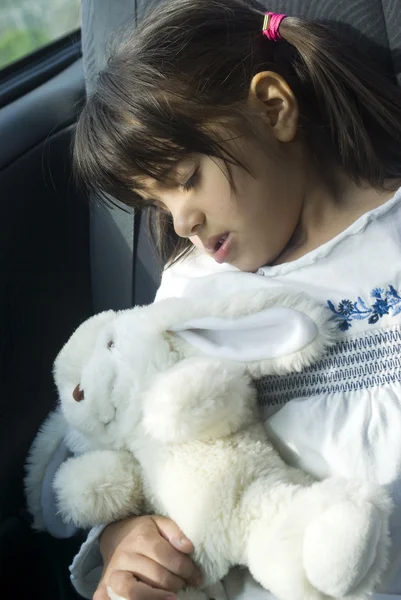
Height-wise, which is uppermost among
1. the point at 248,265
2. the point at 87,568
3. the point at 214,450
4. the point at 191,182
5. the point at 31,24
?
the point at 31,24

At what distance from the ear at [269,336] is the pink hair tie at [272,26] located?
14.7 inches

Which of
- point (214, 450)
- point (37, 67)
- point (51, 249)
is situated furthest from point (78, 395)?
point (37, 67)

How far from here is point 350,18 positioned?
93 cm

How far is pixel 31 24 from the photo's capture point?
129 cm

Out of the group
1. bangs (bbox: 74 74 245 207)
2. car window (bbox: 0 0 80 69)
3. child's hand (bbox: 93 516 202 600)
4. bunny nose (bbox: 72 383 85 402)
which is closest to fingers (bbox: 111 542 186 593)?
child's hand (bbox: 93 516 202 600)

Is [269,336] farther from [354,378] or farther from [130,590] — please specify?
[130,590]

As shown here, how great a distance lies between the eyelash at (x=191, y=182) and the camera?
0.78 meters

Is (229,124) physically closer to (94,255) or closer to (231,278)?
(231,278)

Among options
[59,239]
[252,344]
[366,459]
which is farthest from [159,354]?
[59,239]

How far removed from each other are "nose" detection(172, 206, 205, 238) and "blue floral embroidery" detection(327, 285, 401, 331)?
0.61ft

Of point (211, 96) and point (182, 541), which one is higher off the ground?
point (211, 96)

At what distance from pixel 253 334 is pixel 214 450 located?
0.14 m

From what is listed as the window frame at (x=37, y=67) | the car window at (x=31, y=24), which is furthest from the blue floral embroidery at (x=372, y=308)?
the car window at (x=31, y=24)

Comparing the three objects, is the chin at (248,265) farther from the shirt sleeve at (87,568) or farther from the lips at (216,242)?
the shirt sleeve at (87,568)
